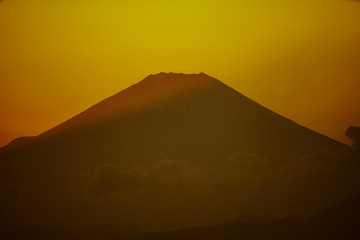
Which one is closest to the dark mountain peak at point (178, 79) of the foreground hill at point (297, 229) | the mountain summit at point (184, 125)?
the mountain summit at point (184, 125)

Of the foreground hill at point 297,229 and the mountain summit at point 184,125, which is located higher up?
the mountain summit at point 184,125

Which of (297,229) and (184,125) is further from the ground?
(184,125)

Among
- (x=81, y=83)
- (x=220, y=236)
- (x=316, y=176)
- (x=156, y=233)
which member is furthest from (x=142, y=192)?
(x=316, y=176)

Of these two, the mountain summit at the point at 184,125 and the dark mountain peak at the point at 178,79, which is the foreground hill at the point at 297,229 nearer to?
the mountain summit at the point at 184,125

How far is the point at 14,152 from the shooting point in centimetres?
829

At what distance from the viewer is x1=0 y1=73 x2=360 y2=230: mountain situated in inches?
315

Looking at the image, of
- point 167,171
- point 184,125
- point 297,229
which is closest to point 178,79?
point 184,125

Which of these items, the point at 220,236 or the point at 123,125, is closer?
the point at 220,236

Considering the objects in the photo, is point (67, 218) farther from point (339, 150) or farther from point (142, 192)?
point (339, 150)

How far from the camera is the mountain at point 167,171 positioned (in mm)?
8000

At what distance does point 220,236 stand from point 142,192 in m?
1.17

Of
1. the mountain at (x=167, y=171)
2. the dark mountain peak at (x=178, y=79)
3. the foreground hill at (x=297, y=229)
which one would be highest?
the dark mountain peak at (x=178, y=79)

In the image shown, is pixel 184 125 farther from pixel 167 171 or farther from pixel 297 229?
pixel 297 229

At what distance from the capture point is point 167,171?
26.7ft
